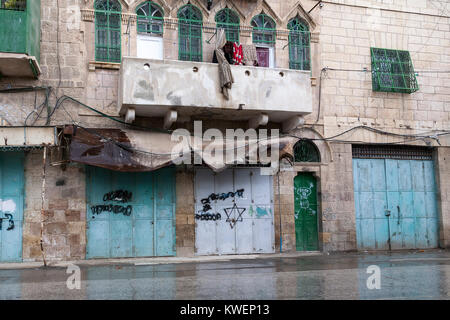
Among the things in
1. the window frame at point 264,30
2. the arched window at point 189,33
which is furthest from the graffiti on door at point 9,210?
the window frame at point 264,30

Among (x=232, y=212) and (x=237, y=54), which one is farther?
(x=232, y=212)

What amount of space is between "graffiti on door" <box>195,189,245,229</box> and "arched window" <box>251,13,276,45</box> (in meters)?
4.61

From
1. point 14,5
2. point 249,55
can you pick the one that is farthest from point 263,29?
point 14,5

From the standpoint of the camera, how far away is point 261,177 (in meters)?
14.0

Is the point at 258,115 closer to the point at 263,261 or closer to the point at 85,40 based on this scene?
the point at 263,261

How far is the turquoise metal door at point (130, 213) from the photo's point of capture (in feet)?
41.0

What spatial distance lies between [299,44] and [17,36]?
8.05 metres

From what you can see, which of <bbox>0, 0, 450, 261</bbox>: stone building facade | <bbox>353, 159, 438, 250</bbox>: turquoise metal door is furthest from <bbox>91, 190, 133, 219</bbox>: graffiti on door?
<bbox>353, 159, 438, 250</bbox>: turquoise metal door

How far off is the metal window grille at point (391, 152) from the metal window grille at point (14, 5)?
10151mm

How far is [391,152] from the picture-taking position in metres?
15.4

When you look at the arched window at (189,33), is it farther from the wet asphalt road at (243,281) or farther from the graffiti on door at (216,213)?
the wet asphalt road at (243,281)

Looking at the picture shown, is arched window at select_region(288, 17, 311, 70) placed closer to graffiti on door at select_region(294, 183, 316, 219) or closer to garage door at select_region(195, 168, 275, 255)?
garage door at select_region(195, 168, 275, 255)

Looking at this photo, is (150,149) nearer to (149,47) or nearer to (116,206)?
(116,206)
